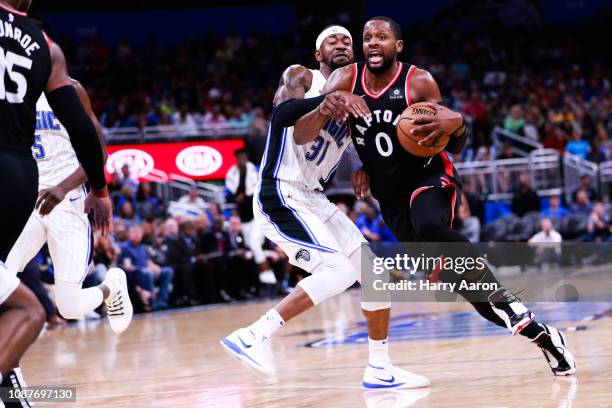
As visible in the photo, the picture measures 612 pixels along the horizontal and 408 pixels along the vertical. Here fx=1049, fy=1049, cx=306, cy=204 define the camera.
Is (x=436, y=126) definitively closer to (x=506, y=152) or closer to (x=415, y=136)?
(x=415, y=136)

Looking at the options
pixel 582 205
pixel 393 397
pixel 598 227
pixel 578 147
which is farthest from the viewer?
pixel 578 147

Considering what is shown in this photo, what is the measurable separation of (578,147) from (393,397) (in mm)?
16388

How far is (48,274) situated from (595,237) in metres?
9.54

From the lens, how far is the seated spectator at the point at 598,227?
59.0 ft

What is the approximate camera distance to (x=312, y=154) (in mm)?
6871

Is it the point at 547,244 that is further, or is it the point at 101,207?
the point at 547,244

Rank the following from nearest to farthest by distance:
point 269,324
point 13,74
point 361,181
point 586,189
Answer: point 13,74
point 269,324
point 361,181
point 586,189

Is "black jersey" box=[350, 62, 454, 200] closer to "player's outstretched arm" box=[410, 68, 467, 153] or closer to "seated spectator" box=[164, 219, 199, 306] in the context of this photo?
"player's outstretched arm" box=[410, 68, 467, 153]

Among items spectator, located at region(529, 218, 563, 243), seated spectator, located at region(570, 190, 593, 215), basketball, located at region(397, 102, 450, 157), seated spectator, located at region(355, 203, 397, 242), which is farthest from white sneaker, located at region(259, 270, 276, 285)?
basketball, located at region(397, 102, 450, 157)

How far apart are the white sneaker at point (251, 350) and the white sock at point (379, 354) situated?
2.35 ft

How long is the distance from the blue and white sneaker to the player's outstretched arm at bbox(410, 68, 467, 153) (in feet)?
4.79

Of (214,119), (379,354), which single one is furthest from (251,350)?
(214,119)

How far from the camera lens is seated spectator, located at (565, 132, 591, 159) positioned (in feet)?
70.3

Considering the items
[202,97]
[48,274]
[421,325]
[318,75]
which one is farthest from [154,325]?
[202,97]
